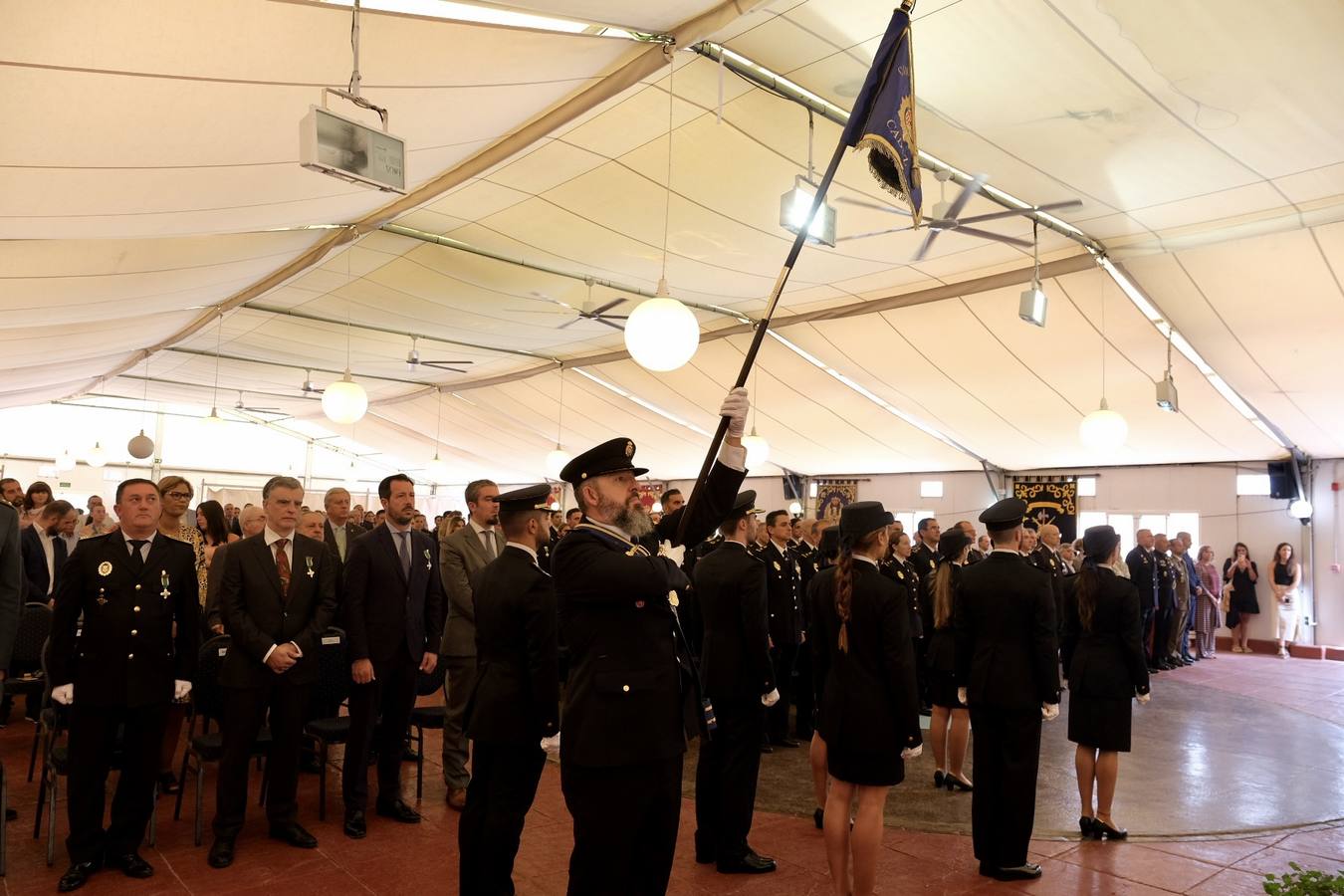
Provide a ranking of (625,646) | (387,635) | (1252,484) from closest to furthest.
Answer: (625,646) → (387,635) → (1252,484)

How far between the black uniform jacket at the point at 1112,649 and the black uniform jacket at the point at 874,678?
1.52m

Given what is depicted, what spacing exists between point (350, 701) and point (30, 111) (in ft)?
9.12

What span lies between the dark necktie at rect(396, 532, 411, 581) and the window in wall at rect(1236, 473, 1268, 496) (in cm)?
1200

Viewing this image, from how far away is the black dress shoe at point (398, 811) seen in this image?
4305 millimetres

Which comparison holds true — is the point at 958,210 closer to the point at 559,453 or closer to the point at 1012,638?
the point at 1012,638

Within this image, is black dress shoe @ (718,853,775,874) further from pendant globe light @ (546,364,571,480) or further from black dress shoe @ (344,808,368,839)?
pendant globe light @ (546,364,571,480)

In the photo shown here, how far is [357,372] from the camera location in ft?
50.3

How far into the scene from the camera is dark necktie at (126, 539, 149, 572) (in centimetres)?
362

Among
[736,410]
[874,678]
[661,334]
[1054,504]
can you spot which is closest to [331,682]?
[661,334]

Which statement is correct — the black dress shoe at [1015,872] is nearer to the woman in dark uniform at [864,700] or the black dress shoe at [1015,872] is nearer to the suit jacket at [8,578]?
the woman in dark uniform at [864,700]

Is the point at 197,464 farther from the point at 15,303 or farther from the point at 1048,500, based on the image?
the point at 1048,500

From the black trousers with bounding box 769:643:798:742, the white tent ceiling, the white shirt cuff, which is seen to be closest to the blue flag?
the white shirt cuff

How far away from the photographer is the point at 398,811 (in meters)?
4.32

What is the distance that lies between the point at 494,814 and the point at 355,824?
1.36 m
